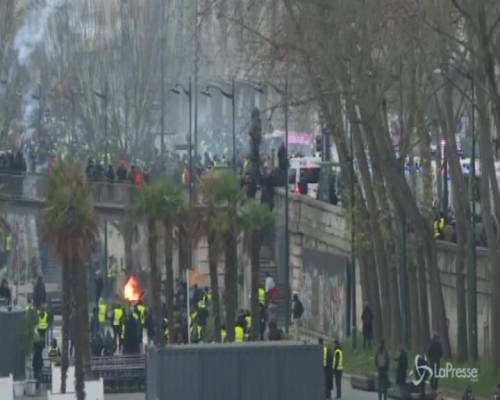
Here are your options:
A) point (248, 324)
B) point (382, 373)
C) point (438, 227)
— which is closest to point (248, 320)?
point (248, 324)

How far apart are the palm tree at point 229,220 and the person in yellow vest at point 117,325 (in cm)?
456

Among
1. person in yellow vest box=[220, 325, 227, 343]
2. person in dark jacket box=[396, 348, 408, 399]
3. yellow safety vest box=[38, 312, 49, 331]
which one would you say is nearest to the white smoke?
yellow safety vest box=[38, 312, 49, 331]

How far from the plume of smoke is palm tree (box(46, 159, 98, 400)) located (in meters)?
69.3

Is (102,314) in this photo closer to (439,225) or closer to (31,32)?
(439,225)

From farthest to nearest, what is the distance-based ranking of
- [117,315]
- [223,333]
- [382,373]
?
1. [117,315]
2. [223,333]
3. [382,373]

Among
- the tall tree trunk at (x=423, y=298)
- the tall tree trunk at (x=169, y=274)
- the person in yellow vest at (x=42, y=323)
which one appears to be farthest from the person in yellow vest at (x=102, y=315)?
the tall tree trunk at (x=423, y=298)

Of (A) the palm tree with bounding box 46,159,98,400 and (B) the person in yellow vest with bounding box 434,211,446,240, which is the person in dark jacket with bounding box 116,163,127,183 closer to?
(B) the person in yellow vest with bounding box 434,211,446,240

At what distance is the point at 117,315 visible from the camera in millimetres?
66688

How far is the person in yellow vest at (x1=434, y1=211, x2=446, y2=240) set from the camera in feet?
210

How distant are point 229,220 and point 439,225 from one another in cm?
690

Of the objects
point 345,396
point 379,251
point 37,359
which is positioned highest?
point 379,251

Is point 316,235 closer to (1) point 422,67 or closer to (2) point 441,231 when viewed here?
(2) point 441,231

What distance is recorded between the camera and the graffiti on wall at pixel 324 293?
69.9 m
